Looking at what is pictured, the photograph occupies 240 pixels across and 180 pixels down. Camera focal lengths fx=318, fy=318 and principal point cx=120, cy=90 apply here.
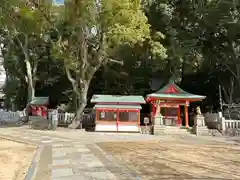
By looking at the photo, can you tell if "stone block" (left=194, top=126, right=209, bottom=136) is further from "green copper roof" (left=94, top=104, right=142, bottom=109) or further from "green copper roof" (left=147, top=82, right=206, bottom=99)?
"green copper roof" (left=94, top=104, right=142, bottom=109)

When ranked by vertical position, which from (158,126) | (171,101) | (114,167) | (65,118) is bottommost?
(114,167)

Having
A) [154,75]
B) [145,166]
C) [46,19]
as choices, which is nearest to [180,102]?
[154,75]

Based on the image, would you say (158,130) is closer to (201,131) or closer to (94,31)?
(201,131)

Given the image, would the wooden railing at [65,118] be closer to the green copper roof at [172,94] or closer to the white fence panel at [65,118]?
the white fence panel at [65,118]

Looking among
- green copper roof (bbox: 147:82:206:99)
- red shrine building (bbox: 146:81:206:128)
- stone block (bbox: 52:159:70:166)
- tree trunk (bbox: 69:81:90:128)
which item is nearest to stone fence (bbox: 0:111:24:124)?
tree trunk (bbox: 69:81:90:128)

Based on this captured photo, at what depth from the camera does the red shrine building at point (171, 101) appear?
26.5m

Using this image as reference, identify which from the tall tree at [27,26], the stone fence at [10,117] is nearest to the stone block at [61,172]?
the tall tree at [27,26]

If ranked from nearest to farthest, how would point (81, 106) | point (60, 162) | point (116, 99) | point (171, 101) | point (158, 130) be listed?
point (60, 162), point (158, 130), point (116, 99), point (81, 106), point (171, 101)

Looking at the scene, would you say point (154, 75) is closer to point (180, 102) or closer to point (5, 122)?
point (180, 102)

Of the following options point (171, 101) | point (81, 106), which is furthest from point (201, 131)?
point (81, 106)

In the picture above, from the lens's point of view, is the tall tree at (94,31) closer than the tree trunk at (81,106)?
Yes

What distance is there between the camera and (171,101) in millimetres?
27062

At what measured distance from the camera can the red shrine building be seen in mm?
26453

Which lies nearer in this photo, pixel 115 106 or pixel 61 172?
pixel 61 172
